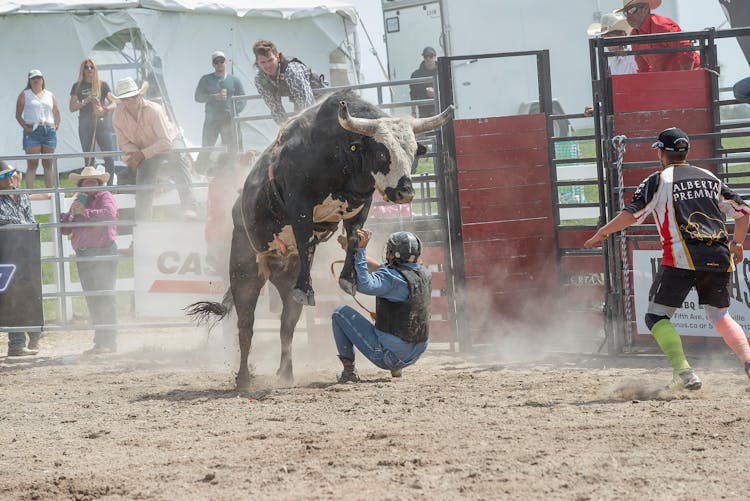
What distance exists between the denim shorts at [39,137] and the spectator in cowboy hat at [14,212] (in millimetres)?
5513

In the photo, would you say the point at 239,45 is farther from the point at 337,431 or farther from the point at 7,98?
the point at 337,431

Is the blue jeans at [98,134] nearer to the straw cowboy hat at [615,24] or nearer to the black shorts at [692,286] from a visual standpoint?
the straw cowboy hat at [615,24]

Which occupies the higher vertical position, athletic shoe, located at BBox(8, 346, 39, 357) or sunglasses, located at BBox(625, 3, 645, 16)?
sunglasses, located at BBox(625, 3, 645, 16)

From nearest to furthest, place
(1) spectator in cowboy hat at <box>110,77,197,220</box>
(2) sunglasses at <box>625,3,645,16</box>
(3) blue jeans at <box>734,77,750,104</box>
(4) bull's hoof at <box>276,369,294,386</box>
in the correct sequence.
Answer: (4) bull's hoof at <box>276,369,294,386</box>, (3) blue jeans at <box>734,77,750,104</box>, (2) sunglasses at <box>625,3,645,16</box>, (1) spectator in cowboy hat at <box>110,77,197,220</box>

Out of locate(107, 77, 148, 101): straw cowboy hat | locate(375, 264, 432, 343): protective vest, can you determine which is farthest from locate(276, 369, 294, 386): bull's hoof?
locate(107, 77, 148, 101): straw cowboy hat

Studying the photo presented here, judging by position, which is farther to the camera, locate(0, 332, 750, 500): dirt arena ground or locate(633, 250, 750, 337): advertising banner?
locate(633, 250, 750, 337): advertising banner

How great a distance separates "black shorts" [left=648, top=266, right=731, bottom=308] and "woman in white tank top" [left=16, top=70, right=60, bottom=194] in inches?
455

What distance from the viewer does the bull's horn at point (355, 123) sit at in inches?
275

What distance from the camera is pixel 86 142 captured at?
16859 mm

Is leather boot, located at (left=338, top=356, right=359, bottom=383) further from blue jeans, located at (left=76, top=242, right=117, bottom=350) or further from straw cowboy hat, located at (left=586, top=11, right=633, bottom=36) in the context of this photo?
straw cowboy hat, located at (left=586, top=11, right=633, bottom=36)

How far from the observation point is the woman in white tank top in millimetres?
16078

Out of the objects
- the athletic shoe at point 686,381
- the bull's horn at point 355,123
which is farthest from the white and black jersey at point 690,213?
the bull's horn at point 355,123

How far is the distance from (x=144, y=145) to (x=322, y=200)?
4.66 meters

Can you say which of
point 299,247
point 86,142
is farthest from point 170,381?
point 86,142
